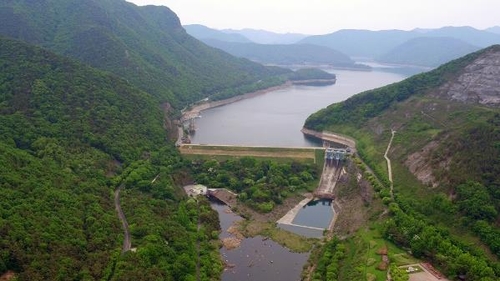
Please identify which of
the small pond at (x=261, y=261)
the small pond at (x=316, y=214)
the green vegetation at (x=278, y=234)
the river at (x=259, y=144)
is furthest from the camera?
the small pond at (x=316, y=214)

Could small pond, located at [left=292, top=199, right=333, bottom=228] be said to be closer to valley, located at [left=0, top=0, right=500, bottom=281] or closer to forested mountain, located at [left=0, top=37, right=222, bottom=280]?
valley, located at [left=0, top=0, right=500, bottom=281]

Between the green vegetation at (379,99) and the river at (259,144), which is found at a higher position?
the green vegetation at (379,99)

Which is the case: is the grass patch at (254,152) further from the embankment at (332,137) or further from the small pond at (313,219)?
the small pond at (313,219)

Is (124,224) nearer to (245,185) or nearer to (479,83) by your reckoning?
(245,185)

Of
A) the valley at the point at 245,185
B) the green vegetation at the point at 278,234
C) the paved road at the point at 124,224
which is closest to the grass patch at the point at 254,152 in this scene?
the valley at the point at 245,185

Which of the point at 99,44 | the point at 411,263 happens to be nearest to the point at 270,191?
the point at 411,263

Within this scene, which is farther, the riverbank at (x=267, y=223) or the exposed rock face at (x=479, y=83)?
the exposed rock face at (x=479, y=83)
